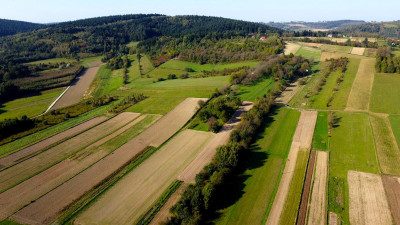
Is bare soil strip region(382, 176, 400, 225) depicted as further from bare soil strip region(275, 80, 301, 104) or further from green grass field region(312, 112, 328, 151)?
bare soil strip region(275, 80, 301, 104)

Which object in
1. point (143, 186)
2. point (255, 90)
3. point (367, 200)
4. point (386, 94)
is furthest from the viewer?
point (255, 90)

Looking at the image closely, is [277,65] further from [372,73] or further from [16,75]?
[16,75]

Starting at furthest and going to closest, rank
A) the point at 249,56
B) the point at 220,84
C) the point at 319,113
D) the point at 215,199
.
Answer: the point at 249,56 < the point at 220,84 < the point at 319,113 < the point at 215,199

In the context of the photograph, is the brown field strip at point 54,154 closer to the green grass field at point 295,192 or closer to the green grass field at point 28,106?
the green grass field at point 28,106

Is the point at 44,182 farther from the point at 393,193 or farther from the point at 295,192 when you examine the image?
the point at 393,193

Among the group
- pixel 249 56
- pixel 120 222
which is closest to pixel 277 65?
pixel 249 56

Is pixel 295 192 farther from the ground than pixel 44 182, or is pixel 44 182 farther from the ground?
pixel 295 192

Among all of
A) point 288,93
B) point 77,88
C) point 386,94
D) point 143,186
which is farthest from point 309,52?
point 143,186
